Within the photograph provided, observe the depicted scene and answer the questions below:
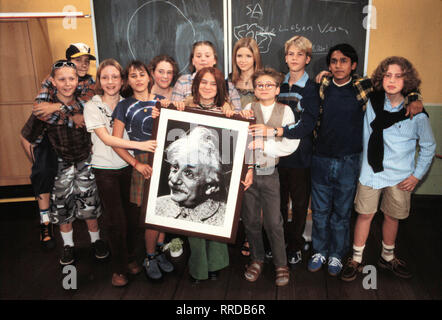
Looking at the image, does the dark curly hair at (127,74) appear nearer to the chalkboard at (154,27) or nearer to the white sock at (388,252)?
the chalkboard at (154,27)

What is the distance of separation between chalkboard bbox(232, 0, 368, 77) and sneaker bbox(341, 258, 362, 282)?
6.32ft

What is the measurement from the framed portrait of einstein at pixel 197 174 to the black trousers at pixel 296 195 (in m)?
0.55

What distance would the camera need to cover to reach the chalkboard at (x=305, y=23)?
3.22 m

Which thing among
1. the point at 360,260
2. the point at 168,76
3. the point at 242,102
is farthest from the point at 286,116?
the point at 360,260

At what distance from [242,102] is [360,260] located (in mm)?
1549

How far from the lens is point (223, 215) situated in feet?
→ 7.23

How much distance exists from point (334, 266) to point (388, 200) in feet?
2.14

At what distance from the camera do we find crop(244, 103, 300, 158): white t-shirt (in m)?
2.23

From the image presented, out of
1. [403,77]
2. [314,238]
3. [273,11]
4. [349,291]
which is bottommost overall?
[349,291]

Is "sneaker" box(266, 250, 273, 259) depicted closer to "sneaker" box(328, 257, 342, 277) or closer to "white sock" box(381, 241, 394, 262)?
"sneaker" box(328, 257, 342, 277)

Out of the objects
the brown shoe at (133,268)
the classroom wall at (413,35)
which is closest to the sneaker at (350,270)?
the brown shoe at (133,268)

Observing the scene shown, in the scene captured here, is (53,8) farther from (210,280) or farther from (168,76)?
(210,280)

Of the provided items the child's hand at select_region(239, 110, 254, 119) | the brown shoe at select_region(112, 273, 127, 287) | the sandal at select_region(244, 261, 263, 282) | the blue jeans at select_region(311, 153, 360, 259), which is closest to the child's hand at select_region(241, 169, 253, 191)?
the child's hand at select_region(239, 110, 254, 119)

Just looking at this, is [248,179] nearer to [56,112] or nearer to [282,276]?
[282,276]
